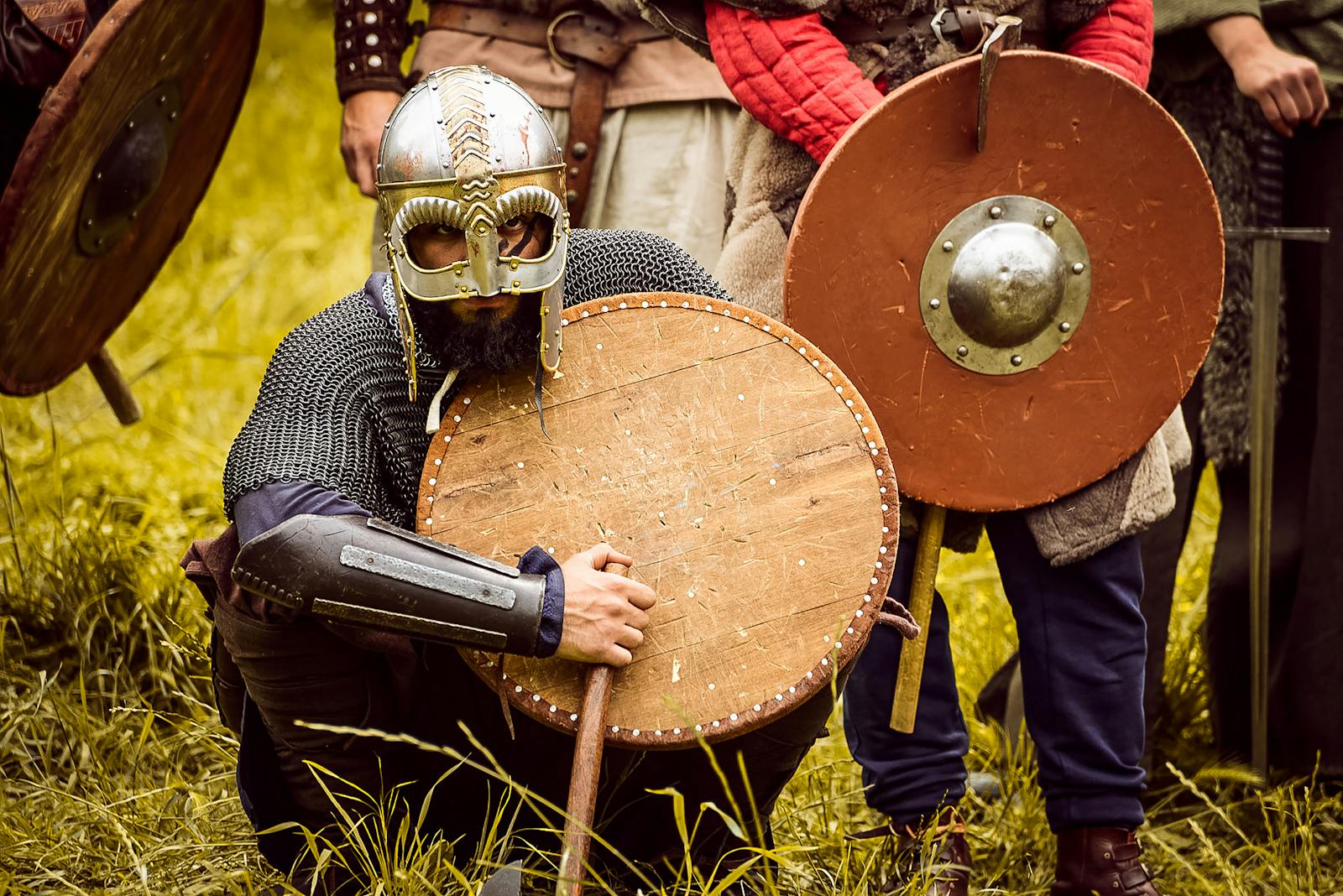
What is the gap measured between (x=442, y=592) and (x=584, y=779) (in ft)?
1.09

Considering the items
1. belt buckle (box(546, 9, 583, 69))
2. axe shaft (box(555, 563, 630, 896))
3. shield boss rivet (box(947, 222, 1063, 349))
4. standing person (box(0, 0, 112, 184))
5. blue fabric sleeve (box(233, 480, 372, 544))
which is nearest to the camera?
axe shaft (box(555, 563, 630, 896))

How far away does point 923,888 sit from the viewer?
2.42 metres

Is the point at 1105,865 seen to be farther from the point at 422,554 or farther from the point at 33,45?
the point at 33,45

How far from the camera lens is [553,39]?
3369 mm

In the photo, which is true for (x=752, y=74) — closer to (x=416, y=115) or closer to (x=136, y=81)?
(x=416, y=115)

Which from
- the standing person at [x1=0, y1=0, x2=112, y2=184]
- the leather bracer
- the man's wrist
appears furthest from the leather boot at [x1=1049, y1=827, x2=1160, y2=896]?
the standing person at [x1=0, y1=0, x2=112, y2=184]

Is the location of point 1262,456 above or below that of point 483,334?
below

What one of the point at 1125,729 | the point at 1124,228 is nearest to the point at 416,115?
the point at 1124,228

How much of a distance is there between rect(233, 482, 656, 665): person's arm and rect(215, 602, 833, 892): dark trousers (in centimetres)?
20

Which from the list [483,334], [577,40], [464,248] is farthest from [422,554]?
[577,40]

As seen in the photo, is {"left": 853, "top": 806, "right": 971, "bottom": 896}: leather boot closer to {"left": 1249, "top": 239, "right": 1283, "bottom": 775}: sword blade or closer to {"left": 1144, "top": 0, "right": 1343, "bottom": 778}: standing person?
{"left": 1144, "top": 0, "right": 1343, "bottom": 778}: standing person

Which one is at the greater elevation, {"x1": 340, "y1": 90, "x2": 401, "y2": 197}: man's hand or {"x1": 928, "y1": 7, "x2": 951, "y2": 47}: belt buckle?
{"x1": 928, "y1": 7, "x2": 951, "y2": 47}: belt buckle

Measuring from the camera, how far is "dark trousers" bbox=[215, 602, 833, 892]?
2.30m

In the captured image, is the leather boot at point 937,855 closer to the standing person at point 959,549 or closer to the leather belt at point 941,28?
the standing person at point 959,549
